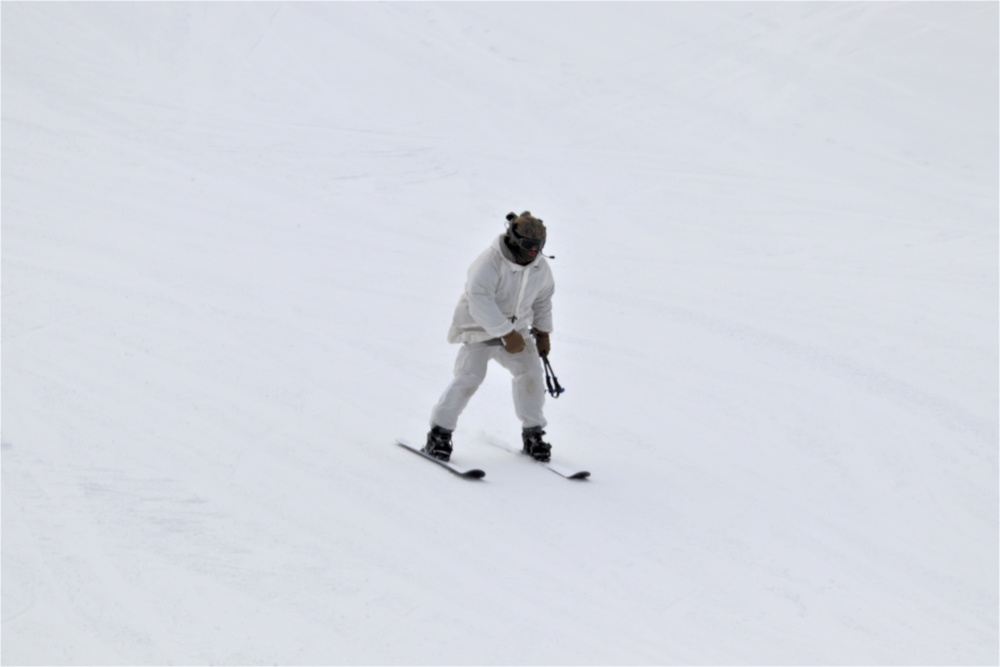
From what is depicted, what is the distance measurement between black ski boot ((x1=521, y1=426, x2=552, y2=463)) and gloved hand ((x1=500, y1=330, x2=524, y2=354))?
69 cm

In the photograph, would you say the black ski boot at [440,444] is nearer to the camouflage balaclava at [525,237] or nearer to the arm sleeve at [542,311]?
the arm sleeve at [542,311]

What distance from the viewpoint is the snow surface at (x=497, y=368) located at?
535 centimetres

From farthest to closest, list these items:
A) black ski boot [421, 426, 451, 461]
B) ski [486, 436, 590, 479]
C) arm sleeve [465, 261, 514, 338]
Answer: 1. black ski boot [421, 426, 451, 461]
2. ski [486, 436, 590, 479]
3. arm sleeve [465, 261, 514, 338]

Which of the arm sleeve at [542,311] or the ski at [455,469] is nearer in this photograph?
the ski at [455,469]

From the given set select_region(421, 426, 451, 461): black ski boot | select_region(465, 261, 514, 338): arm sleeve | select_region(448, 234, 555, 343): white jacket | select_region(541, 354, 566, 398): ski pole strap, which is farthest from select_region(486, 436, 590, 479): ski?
select_region(465, 261, 514, 338): arm sleeve

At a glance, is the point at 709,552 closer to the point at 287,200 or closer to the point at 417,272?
the point at 417,272

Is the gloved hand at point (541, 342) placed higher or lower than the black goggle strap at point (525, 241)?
lower

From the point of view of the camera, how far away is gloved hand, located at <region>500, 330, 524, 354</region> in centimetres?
687

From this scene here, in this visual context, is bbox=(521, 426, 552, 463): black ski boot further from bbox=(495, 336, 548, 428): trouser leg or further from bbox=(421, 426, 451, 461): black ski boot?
bbox=(421, 426, 451, 461): black ski boot

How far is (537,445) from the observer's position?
735cm

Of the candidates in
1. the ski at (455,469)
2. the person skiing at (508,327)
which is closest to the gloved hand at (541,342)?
the person skiing at (508,327)

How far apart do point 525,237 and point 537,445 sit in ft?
4.75

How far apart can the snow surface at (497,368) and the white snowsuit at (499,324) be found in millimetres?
448

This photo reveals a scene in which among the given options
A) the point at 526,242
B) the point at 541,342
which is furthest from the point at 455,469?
the point at 526,242
